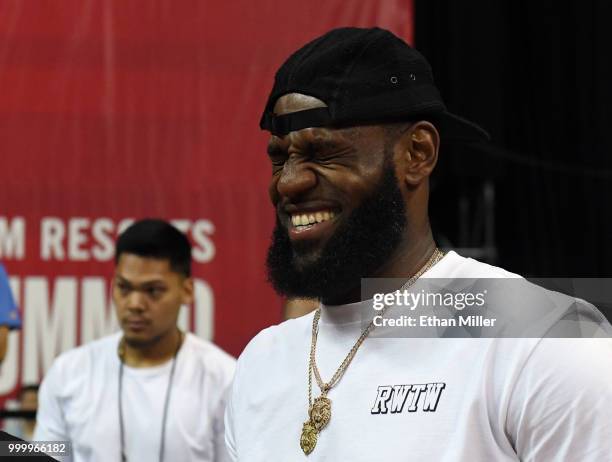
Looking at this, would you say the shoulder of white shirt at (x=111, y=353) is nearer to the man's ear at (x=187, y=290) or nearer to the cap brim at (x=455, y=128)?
the man's ear at (x=187, y=290)

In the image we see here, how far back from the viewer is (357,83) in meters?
1.78

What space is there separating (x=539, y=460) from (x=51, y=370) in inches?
125

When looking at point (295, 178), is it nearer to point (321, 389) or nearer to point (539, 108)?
point (321, 389)

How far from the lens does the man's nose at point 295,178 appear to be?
176cm

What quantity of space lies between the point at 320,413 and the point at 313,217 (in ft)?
1.06

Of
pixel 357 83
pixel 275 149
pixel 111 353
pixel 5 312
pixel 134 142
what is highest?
pixel 357 83

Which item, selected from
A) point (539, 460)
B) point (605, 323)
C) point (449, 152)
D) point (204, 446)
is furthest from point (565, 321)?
point (449, 152)

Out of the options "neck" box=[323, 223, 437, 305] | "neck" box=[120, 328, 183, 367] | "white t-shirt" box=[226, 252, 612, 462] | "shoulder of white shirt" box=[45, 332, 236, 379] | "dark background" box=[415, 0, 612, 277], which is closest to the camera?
"white t-shirt" box=[226, 252, 612, 462]

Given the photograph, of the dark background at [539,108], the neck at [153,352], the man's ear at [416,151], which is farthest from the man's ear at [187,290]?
the man's ear at [416,151]

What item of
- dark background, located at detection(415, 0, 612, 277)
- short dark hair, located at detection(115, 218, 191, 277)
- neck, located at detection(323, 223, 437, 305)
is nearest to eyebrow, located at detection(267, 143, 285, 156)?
neck, located at detection(323, 223, 437, 305)

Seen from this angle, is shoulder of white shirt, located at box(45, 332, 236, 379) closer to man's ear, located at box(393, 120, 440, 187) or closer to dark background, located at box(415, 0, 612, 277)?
dark background, located at box(415, 0, 612, 277)

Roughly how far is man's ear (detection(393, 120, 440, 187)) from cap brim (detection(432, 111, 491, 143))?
37 mm

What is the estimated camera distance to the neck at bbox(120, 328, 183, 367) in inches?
175

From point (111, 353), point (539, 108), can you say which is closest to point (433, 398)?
point (111, 353)
